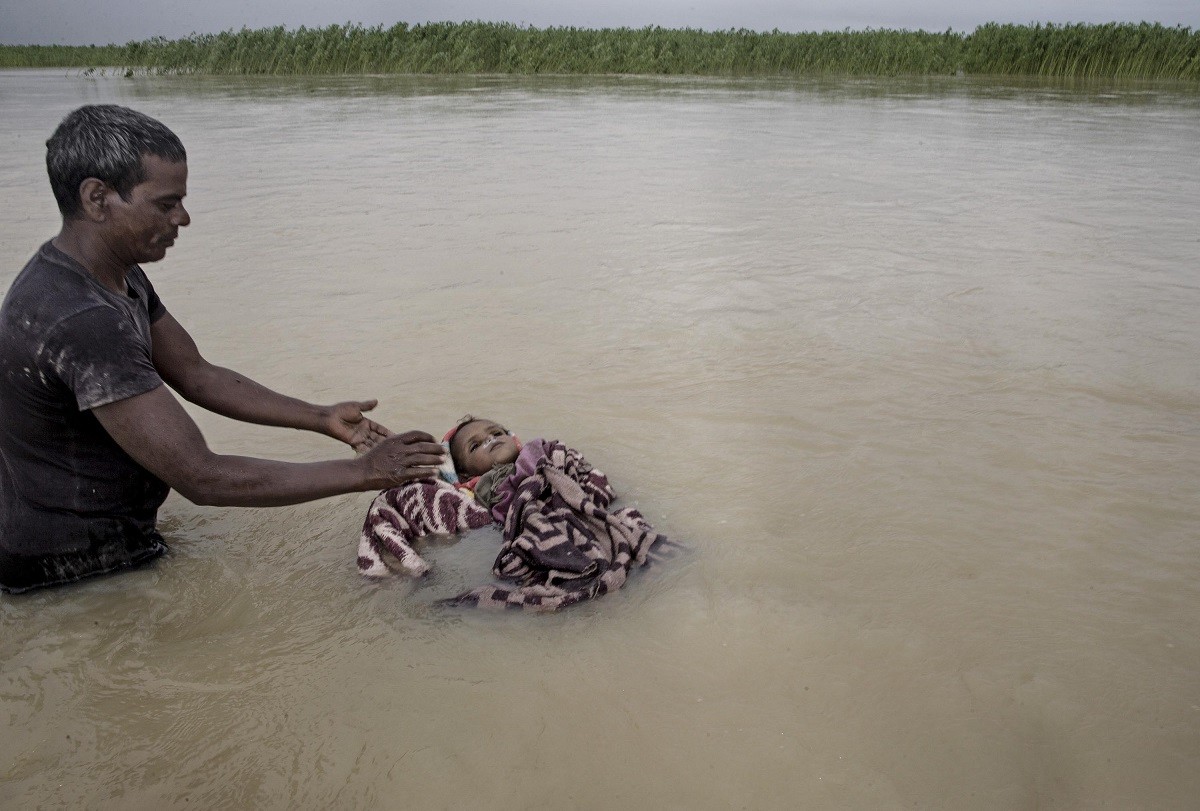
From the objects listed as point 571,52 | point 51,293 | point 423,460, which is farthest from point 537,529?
point 571,52

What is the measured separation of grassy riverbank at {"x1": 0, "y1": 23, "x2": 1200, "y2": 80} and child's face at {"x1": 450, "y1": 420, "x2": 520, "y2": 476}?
88.6 feet

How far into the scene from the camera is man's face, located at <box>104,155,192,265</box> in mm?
2412

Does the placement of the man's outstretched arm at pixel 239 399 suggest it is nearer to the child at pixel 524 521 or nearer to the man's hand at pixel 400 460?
the child at pixel 524 521

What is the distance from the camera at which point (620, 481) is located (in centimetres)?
339

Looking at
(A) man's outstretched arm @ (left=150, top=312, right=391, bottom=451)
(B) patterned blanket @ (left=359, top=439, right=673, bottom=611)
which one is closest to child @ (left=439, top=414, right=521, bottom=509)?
(B) patterned blanket @ (left=359, top=439, right=673, bottom=611)

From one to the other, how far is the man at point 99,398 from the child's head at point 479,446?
0.89m

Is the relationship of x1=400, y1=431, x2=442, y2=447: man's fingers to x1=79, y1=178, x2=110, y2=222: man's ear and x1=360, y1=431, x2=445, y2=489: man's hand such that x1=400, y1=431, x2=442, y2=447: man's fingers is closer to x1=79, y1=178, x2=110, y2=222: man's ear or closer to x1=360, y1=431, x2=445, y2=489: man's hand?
x1=360, y1=431, x2=445, y2=489: man's hand

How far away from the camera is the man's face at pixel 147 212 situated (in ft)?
7.91

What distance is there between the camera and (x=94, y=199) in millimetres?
2393

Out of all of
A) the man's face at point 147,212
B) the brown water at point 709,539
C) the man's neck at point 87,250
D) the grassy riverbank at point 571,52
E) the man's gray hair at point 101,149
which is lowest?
the brown water at point 709,539

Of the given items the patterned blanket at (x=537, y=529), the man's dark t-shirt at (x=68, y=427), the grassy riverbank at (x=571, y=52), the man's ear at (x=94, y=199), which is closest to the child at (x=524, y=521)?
the patterned blanket at (x=537, y=529)

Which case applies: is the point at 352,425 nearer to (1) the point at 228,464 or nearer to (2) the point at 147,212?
(1) the point at 228,464

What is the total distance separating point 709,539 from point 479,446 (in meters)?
0.99

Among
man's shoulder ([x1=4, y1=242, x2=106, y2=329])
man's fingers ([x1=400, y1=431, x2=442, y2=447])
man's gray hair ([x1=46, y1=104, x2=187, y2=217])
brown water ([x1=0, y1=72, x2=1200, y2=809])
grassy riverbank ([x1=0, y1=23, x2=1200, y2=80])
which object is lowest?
brown water ([x1=0, y1=72, x2=1200, y2=809])
